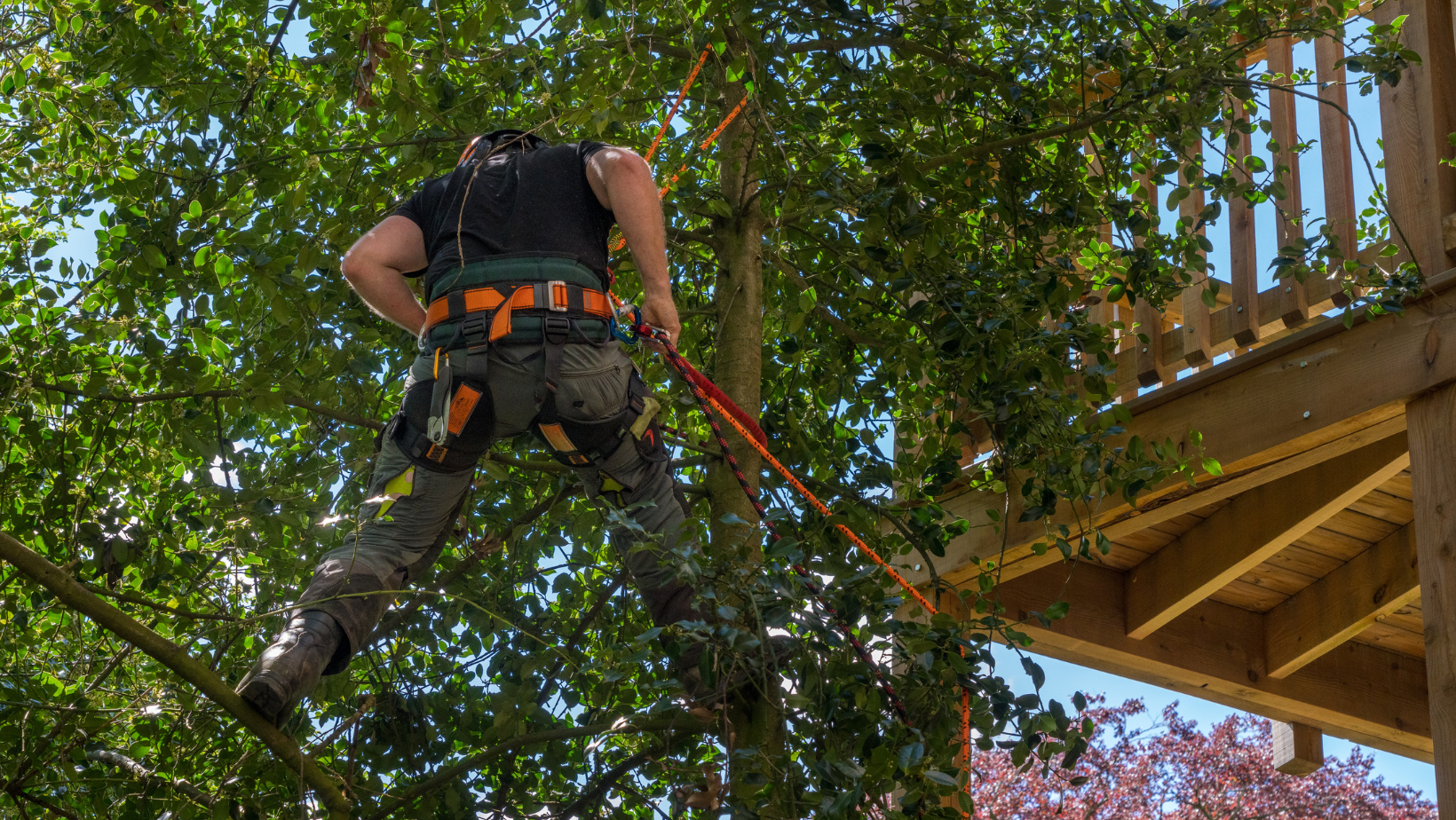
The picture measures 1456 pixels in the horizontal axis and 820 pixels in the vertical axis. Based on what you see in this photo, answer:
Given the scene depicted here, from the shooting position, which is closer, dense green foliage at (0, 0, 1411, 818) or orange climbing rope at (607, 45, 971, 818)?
orange climbing rope at (607, 45, 971, 818)

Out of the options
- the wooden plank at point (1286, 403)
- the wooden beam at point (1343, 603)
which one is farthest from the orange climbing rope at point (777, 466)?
the wooden beam at point (1343, 603)

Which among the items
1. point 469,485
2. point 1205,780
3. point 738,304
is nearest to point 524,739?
point 469,485

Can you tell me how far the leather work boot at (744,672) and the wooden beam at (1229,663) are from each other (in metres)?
2.39

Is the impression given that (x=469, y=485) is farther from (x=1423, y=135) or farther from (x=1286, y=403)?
(x=1423, y=135)

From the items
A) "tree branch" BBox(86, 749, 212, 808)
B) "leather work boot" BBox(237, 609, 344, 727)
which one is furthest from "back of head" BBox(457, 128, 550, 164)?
"tree branch" BBox(86, 749, 212, 808)

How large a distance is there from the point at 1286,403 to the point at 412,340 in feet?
8.77

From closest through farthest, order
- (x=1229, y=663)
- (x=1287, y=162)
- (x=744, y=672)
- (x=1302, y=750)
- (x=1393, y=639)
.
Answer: (x=744, y=672) → (x=1287, y=162) → (x=1229, y=663) → (x=1393, y=639) → (x=1302, y=750)

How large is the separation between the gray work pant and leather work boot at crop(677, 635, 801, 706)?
17 centimetres

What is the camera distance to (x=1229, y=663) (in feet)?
18.2

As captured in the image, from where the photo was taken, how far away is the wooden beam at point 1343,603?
16.2 feet

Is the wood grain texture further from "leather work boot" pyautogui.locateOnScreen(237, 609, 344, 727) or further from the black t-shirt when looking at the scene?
"leather work boot" pyautogui.locateOnScreen(237, 609, 344, 727)

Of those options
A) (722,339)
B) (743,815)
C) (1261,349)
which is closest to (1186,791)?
(1261,349)

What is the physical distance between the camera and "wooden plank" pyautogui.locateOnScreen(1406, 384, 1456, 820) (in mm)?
3436

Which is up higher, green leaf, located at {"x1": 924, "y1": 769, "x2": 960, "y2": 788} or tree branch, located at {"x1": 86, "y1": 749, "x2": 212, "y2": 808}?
tree branch, located at {"x1": 86, "y1": 749, "x2": 212, "y2": 808}
